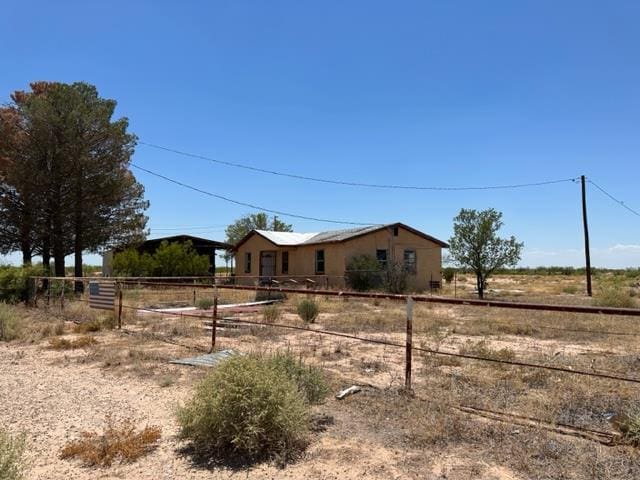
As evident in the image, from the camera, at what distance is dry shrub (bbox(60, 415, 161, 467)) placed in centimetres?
441

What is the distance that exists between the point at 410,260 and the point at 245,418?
1058 inches

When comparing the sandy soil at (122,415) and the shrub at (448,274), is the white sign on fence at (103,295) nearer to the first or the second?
the sandy soil at (122,415)

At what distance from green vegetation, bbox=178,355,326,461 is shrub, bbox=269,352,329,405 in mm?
979

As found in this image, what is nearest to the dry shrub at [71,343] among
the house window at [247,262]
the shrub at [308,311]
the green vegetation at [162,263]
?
the shrub at [308,311]

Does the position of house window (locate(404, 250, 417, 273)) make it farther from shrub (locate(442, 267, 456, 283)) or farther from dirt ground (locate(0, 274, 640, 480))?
dirt ground (locate(0, 274, 640, 480))

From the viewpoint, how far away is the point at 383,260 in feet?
97.0

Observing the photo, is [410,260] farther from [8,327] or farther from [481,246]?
[8,327]

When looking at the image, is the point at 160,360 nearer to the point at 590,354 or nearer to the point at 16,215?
the point at 590,354

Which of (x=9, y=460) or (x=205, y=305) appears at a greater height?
(x=205, y=305)

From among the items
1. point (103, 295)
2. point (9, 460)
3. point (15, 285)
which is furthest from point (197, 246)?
point (9, 460)

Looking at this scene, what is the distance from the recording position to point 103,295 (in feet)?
43.9

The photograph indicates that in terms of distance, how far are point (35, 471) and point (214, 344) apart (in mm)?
5240

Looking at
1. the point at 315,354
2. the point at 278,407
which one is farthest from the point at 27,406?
the point at 315,354

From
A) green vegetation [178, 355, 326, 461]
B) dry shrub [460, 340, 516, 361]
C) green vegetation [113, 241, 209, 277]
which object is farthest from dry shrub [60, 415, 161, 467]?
green vegetation [113, 241, 209, 277]
